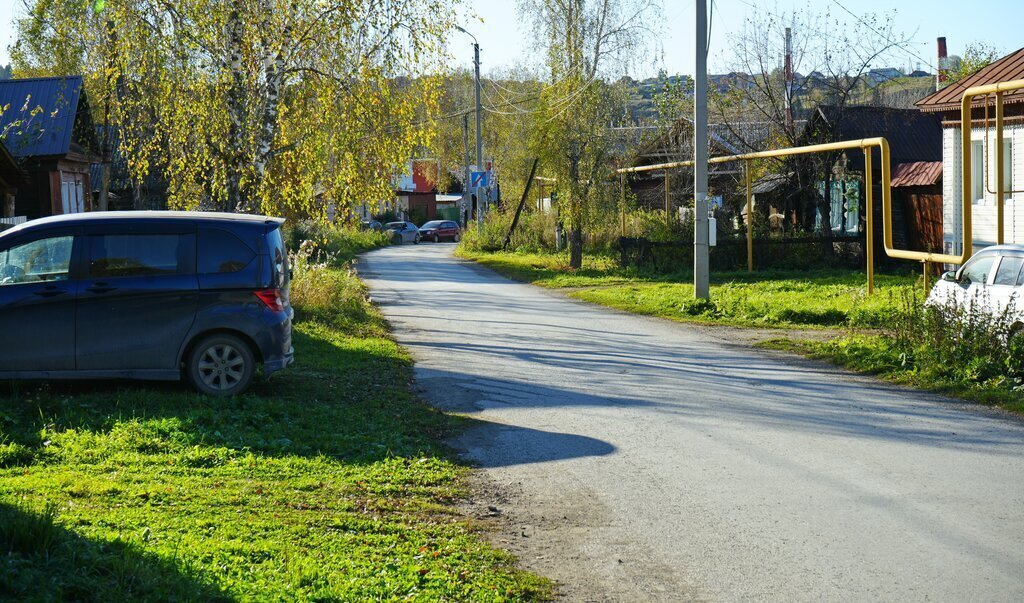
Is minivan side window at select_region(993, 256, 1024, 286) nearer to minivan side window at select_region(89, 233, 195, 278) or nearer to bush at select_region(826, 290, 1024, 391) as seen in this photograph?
bush at select_region(826, 290, 1024, 391)

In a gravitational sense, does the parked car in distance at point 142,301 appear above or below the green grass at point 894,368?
above

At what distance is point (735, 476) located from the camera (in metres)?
7.42

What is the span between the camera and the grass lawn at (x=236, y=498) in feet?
15.6

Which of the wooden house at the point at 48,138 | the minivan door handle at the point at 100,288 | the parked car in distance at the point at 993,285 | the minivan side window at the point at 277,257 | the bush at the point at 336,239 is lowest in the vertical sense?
the parked car in distance at the point at 993,285

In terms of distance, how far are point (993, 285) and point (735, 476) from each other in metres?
6.31

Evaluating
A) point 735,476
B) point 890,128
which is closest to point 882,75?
point 890,128

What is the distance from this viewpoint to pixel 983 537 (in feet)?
19.2

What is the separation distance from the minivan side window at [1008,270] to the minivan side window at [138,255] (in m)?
9.17

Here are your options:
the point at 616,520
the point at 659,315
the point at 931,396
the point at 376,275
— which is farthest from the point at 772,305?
the point at 376,275

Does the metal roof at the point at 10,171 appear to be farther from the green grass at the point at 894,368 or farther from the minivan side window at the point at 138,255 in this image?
the green grass at the point at 894,368

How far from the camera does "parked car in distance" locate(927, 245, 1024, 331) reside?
1138cm

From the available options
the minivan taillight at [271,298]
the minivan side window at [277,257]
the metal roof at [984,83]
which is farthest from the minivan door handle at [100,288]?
the metal roof at [984,83]

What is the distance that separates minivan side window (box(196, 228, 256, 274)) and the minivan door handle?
0.84 metres

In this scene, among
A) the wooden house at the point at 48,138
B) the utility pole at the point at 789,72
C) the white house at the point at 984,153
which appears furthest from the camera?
the utility pole at the point at 789,72
